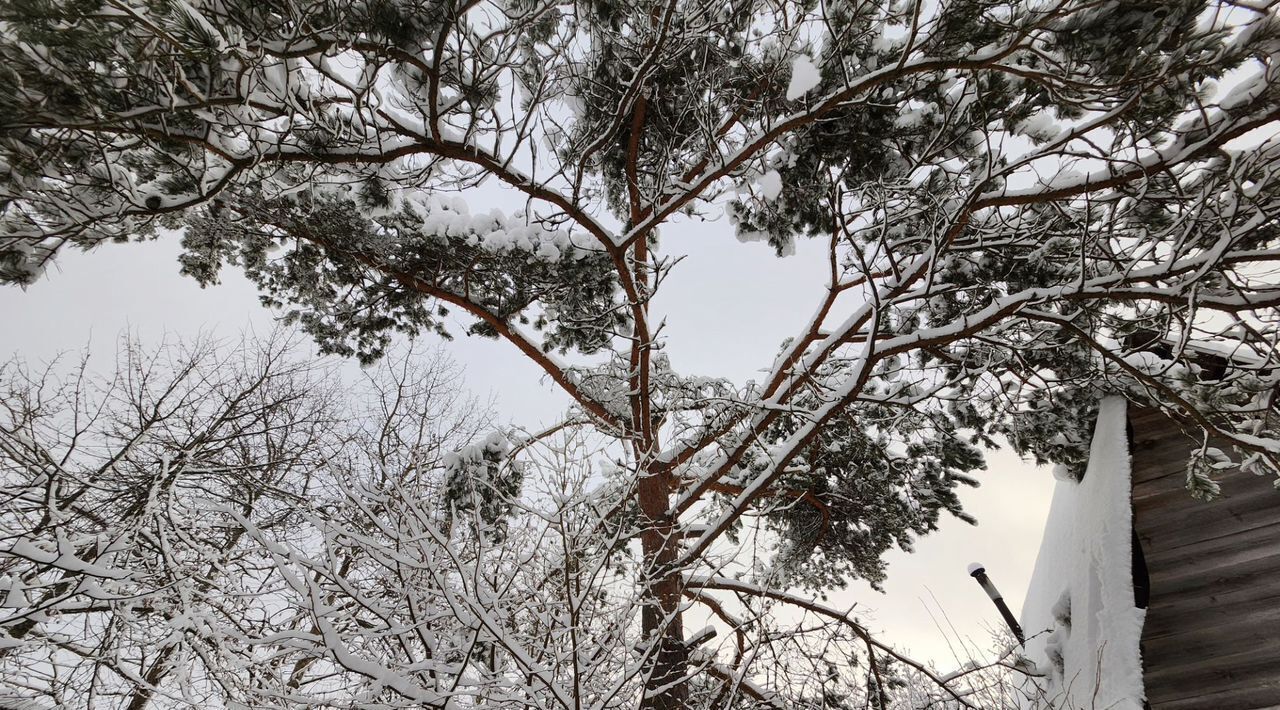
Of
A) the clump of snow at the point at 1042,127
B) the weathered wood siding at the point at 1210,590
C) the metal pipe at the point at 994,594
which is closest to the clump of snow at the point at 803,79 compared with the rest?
the clump of snow at the point at 1042,127

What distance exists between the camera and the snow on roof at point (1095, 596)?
3.45 m

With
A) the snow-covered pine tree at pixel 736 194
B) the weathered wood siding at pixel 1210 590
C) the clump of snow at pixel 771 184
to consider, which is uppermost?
the clump of snow at pixel 771 184

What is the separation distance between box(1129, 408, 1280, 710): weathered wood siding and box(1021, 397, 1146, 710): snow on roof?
0.80 feet

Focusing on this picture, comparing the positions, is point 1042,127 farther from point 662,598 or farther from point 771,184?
point 662,598

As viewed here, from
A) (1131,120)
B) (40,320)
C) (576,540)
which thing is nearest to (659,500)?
(576,540)

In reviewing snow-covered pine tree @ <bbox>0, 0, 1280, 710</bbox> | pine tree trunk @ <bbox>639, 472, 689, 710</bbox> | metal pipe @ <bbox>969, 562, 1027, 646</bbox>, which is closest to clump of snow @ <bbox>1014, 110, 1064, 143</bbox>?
snow-covered pine tree @ <bbox>0, 0, 1280, 710</bbox>

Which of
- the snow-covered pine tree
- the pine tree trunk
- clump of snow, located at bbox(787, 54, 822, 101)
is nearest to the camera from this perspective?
the snow-covered pine tree

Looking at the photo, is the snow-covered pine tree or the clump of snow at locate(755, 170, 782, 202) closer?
Result: the snow-covered pine tree

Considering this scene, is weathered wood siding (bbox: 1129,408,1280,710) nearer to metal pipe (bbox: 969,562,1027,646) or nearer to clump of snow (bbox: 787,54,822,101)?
metal pipe (bbox: 969,562,1027,646)

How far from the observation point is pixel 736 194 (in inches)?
211

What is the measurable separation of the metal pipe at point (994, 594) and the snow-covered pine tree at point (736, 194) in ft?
3.27

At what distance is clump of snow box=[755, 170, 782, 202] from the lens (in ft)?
15.3

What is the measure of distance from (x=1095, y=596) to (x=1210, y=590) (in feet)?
2.25

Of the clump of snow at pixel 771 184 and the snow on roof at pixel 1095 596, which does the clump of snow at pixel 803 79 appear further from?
the snow on roof at pixel 1095 596
